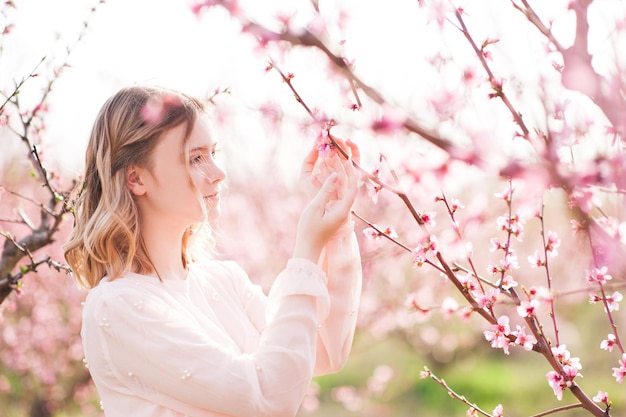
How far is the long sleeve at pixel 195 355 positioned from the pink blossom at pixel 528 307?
47cm

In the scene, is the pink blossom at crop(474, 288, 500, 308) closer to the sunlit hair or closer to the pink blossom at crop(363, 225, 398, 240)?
the pink blossom at crop(363, 225, 398, 240)

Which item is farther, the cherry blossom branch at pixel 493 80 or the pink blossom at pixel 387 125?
the cherry blossom branch at pixel 493 80

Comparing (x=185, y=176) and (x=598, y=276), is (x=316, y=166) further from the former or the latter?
(x=598, y=276)

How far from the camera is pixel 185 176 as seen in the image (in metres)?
1.90

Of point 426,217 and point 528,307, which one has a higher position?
point 426,217

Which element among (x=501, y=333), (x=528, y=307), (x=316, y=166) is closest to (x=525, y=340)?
(x=501, y=333)

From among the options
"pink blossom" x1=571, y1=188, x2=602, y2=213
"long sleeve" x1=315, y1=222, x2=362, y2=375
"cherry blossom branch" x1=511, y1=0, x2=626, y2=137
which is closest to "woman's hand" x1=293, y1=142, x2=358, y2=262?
"long sleeve" x1=315, y1=222, x2=362, y2=375

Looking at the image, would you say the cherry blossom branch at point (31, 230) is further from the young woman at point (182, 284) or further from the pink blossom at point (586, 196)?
the pink blossom at point (586, 196)

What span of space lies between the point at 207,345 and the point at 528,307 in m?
Answer: 0.73

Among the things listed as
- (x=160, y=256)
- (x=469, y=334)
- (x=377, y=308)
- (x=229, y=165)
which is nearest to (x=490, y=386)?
(x=469, y=334)

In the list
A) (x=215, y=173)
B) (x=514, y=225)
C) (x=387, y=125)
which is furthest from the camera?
(x=215, y=173)

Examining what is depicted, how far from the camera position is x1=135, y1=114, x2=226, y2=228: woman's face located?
6.24 ft

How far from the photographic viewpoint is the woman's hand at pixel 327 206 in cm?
176

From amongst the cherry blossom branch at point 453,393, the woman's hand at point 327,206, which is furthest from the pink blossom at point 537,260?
the woman's hand at point 327,206
